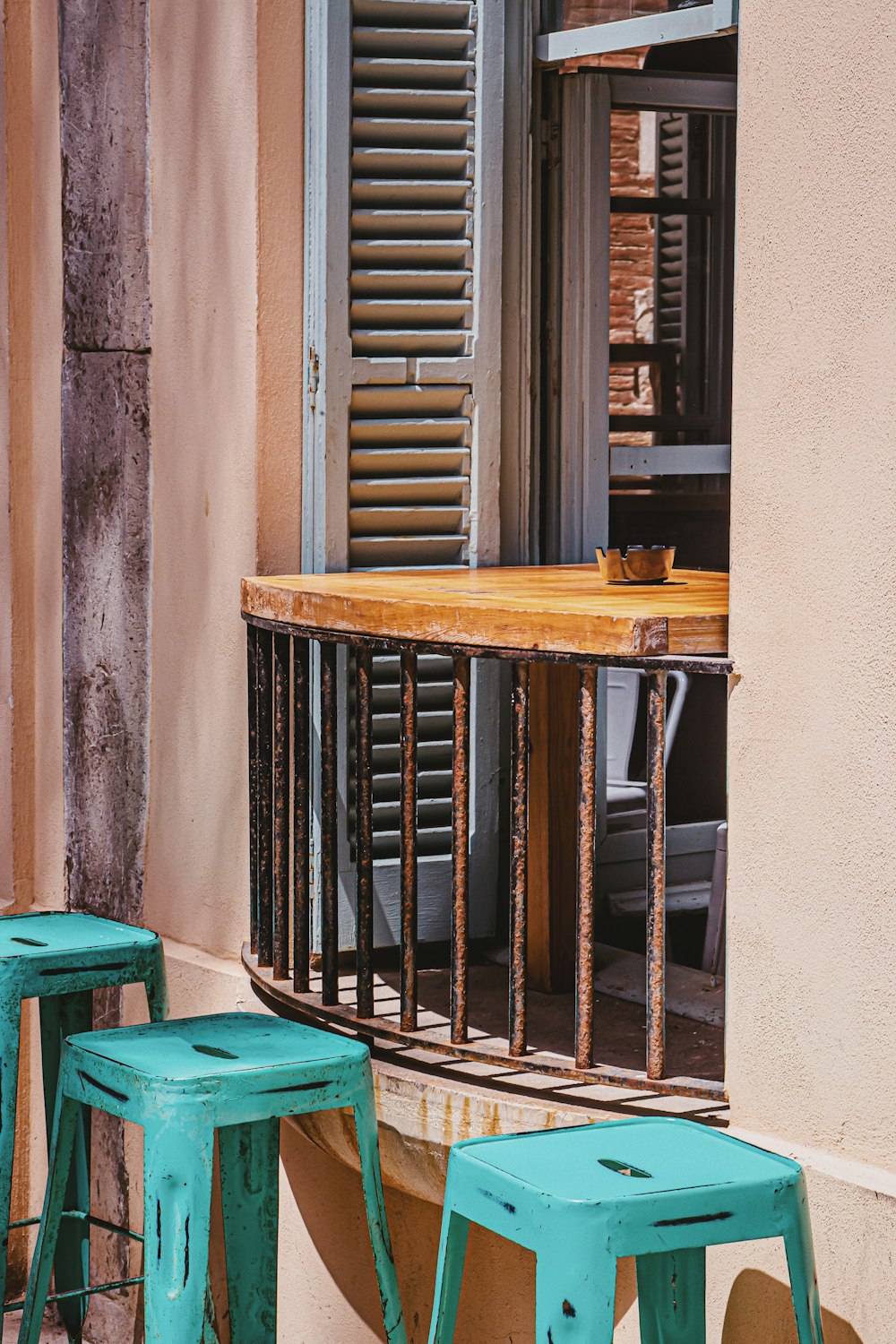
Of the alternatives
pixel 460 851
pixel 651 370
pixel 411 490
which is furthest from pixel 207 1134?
pixel 651 370

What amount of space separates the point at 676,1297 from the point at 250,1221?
93 cm

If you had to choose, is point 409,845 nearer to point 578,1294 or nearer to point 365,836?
point 365,836

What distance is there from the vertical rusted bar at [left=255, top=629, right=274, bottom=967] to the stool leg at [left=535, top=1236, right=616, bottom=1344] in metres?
1.48

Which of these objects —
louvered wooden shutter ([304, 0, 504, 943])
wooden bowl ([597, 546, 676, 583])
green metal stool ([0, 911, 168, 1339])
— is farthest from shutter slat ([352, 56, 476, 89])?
green metal stool ([0, 911, 168, 1339])

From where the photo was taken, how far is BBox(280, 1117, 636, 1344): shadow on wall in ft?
11.5

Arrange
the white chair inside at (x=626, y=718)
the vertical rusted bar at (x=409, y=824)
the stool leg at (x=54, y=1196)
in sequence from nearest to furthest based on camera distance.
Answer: the stool leg at (x=54, y=1196), the vertical rusted bar at (x=409, y=824), the white chair inside at (x=626, y=718)

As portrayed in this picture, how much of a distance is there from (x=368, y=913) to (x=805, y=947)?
0.88 m

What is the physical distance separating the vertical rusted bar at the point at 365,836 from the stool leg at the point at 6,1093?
0.62m

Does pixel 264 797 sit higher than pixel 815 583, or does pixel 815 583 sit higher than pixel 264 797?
pixel 815 583

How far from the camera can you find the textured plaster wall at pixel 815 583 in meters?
2.52

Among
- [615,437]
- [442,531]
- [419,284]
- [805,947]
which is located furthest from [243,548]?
[615,437]

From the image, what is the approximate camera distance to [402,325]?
3.88 m

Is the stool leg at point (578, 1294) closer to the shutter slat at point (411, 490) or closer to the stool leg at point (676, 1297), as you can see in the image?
the stool leg at point (676, 1297)

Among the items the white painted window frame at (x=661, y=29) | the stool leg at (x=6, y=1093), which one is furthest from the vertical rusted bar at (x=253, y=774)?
the white painted window frame at (x=661, y=29)
